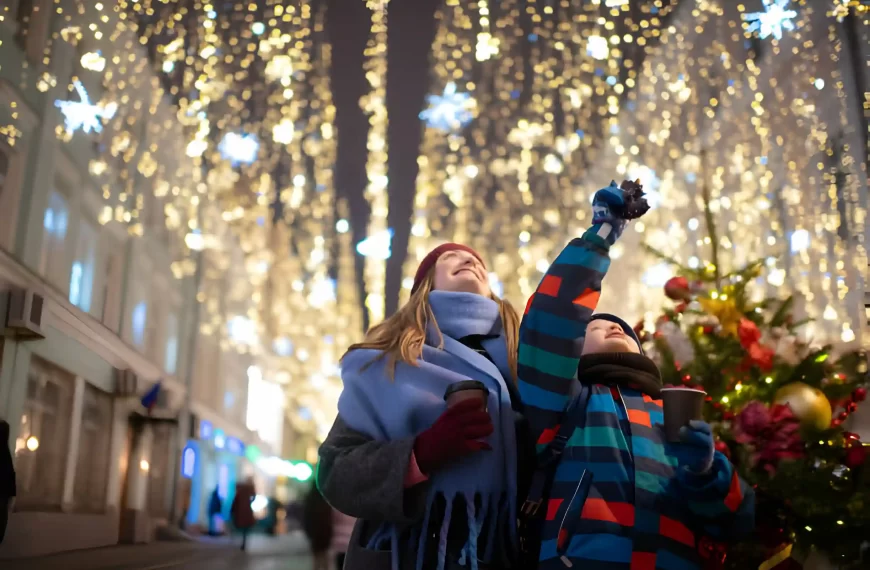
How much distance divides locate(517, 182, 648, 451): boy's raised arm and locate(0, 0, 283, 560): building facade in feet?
3.93

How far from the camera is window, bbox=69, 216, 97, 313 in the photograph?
73.1 inches

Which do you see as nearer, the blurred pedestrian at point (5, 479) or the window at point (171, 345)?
the blurred pedestrian at point (5, 479)

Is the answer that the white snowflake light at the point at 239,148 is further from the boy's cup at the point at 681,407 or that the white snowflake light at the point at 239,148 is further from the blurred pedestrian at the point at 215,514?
the boy's cup at the point at 681,407

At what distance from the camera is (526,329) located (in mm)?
1406

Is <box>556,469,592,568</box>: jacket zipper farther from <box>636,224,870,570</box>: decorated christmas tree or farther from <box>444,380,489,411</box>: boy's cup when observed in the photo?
<box>636,224,870,570</box>: decorated christmas tree

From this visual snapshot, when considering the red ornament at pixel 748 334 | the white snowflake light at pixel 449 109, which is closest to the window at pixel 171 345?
the red ornament at pixel 748 334

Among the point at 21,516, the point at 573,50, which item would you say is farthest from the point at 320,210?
the point at 21,516

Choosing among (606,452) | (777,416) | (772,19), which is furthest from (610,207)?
(772,19)

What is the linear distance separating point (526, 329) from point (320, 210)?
365 cm

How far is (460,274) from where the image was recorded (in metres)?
1.72

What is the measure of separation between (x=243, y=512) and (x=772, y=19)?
3717 mm

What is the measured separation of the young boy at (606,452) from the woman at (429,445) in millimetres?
84

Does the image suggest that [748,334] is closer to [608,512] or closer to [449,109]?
[608,512]

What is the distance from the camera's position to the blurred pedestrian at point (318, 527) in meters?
3.03
